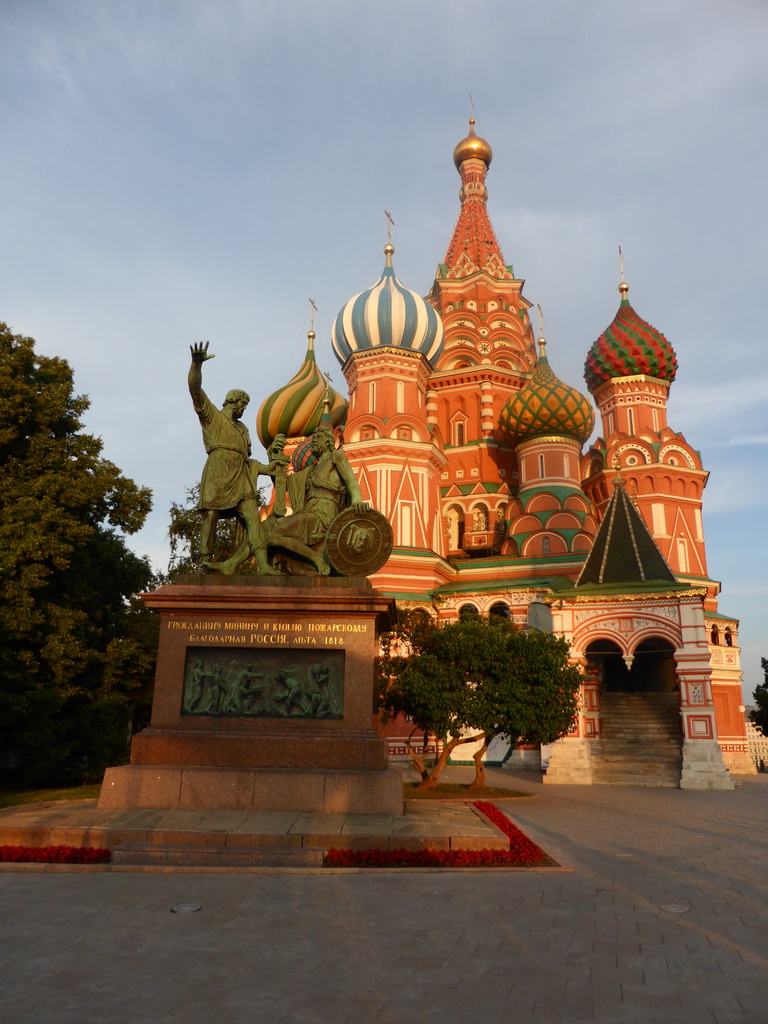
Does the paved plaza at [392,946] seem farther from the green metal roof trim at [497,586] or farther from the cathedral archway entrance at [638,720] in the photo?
the green metal roof trim at [497,586]

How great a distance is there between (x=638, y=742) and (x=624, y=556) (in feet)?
18.3

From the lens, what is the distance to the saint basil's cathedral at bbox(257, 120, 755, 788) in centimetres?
2161

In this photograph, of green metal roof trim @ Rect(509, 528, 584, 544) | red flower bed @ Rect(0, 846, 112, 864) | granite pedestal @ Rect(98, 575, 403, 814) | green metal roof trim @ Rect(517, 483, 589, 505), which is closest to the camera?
red flower bed @ Rect(0, 846, 112, 864)

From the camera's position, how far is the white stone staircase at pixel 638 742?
67.2ft

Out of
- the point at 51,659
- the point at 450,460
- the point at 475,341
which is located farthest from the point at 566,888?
the point at 475,341

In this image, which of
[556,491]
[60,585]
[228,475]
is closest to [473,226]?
[556,491]

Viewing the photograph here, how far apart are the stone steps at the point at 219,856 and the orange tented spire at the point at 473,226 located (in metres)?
38.8

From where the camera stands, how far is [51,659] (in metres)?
16.2

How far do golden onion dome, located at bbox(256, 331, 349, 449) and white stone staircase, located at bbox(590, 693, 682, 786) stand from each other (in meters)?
20.1

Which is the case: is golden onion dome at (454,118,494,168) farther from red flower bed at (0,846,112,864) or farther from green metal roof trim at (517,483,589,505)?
red flower bed at (0,846,112,864)

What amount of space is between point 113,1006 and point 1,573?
1329 cm

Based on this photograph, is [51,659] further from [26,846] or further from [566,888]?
[566,888]

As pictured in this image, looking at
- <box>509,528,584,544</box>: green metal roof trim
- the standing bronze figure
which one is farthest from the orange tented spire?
the standing bronze figure

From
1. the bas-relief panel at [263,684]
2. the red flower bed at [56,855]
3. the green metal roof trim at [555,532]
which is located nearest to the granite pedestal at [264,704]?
the bas-relief panel at [263,684]
